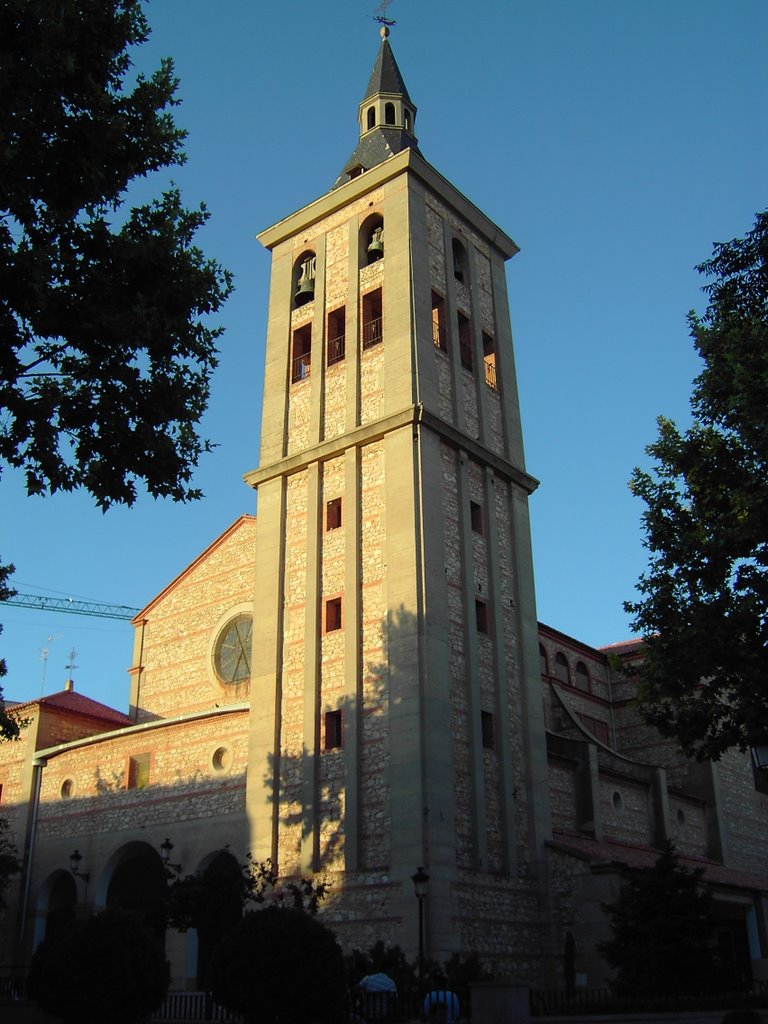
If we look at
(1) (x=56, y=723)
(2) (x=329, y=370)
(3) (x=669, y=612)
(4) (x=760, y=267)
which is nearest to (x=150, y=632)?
(1) (x=56, y=723)

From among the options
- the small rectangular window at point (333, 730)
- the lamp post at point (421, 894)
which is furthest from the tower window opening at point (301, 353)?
the lamp post at point (421, 894)

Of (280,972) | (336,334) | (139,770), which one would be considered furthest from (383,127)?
(280,972)

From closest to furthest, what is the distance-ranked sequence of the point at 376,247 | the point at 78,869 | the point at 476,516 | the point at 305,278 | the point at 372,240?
the point at 476,516 < the point at 78,869 < the point at 376,247 < the point at 372,240 < the point at 305,278

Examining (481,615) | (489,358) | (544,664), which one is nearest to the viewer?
(481,615)

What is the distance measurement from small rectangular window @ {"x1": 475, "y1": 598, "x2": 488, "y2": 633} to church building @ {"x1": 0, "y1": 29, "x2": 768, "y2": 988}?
0.22 m

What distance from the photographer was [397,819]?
23047 mm

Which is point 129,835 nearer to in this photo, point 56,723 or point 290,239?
point 56,723

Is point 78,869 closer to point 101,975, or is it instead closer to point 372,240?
point 101,975

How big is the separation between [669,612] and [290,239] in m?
20.6

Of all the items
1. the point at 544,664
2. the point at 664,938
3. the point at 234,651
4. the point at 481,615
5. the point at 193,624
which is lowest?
the point at 664,938

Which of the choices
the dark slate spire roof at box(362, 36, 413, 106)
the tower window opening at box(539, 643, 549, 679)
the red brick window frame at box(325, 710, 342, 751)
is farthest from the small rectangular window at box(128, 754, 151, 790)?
the dark slate spire roof at box(362, 36, 413, 106)

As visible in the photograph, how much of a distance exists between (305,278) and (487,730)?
612 inches

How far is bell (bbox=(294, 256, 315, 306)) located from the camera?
108 ft

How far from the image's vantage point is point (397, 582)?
25.5 metres
